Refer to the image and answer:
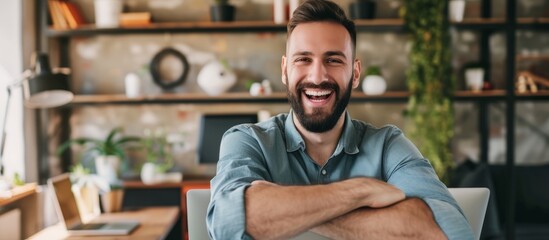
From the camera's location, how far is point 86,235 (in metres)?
2.31

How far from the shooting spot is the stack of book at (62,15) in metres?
3.92

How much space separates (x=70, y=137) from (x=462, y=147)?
10.7 feet

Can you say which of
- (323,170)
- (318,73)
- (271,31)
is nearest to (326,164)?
(323,170)

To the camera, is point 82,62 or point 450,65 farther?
point 82,62

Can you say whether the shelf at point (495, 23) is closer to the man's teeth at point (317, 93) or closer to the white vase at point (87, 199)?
the man's teeth at point (317, 93)

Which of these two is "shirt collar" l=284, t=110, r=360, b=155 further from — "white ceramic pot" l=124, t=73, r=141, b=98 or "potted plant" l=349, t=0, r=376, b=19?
"white ceramic pot" l=124, t=73, r=141, b=98

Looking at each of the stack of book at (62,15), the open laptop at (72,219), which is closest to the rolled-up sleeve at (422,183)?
the open laptop at (72,219)

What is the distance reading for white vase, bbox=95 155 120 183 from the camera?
3668 mm

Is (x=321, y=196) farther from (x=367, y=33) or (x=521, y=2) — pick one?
(x=521, y=2)

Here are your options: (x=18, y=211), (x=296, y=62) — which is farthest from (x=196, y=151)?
(x=296, y=62)

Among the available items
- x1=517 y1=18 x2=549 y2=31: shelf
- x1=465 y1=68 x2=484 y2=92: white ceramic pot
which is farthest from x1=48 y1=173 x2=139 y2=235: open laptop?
x1=517 y1=18 x2=549 y2=31: shelf

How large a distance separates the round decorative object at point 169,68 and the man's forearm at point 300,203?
9.83 ft

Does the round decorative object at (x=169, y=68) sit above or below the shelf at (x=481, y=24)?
below

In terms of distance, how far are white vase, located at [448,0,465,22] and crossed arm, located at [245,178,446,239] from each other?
2.93 metres
